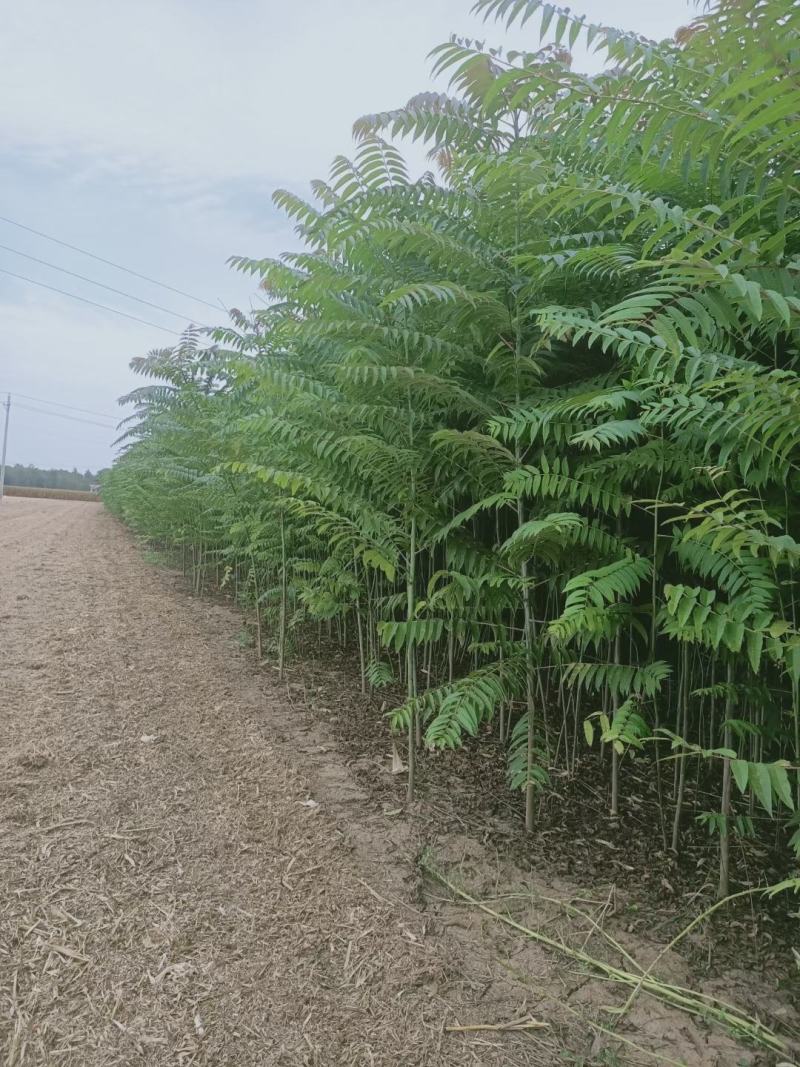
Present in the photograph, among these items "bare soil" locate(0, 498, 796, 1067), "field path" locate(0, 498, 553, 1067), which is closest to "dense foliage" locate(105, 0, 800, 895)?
"bare soil" locate(0, 498, 796, 1067)

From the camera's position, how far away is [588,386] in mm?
2201

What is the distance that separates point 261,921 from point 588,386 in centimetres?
218

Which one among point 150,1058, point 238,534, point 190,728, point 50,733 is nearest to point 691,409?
point 150,1058

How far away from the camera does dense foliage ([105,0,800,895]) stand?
52.3 inches

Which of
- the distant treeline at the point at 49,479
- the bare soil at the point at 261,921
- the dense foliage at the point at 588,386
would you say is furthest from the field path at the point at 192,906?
the distant treeline at the point at 49,479

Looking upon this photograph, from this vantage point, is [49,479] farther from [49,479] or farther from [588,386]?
[588,386]

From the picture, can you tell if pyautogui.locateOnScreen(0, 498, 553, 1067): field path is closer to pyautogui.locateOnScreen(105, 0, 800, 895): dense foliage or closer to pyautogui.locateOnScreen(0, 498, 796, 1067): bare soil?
pyautogui.locateOnScreen(0, 498, 796, 1067): bare soil

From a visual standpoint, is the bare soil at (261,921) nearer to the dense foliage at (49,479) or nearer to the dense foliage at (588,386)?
the dense foliage at (588,386)

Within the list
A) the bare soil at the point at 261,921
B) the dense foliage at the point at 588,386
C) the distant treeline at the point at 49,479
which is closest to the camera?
the dense foliage at the point at 588,386

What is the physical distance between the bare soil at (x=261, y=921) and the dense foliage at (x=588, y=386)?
1.67 ft

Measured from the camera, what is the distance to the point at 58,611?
5703 mm

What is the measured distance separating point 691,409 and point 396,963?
74.8 inches

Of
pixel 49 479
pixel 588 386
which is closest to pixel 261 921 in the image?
pixel 588 386

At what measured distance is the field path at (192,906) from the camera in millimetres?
1622
